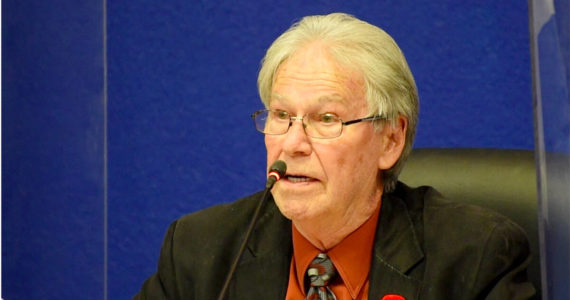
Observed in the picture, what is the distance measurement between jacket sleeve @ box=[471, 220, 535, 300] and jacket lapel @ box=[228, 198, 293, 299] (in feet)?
1.15

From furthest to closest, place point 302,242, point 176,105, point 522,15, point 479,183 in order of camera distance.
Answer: point 176,105 → point 522,15 → point 479,183 → point 302,242

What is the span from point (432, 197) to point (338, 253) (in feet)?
0.73

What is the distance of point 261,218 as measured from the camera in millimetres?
1603

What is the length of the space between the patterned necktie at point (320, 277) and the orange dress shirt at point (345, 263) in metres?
0.01

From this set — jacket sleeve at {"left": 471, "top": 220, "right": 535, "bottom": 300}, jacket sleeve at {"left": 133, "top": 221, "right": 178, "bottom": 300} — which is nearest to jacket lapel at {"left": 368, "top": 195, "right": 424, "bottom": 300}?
jacket sleeve at {"left": 471, "top": 220, "right": 535, "bottom": 300}

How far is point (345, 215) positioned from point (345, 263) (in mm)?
87

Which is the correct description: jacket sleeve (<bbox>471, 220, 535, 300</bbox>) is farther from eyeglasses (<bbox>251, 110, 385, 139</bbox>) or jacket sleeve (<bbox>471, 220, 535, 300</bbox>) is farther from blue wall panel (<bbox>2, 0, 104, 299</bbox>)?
blue wall panel (<bbox>2, 0, 104, 299</bbox>)

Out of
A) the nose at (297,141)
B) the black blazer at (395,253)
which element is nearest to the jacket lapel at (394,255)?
the black blazer at (395,253)

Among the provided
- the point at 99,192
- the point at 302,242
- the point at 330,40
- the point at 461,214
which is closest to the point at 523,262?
the point at 461,214

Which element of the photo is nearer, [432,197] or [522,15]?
[432,197]

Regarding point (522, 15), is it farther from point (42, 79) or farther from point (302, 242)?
point (42, 79)

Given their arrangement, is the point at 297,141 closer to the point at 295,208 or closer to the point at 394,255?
the point at 295,208

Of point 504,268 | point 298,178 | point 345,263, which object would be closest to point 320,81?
point 298,178

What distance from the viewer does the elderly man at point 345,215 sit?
1.37 metres
